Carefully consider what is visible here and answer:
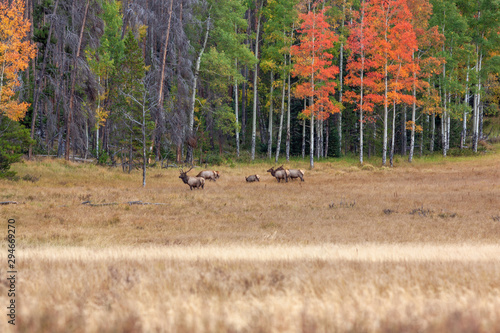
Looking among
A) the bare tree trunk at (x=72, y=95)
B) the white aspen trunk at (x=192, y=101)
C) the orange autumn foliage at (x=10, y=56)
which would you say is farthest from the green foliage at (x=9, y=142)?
the white aspen trunk at (x=192, y=101)

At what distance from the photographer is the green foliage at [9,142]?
23.9 meters

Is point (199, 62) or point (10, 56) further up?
point (199, 62)

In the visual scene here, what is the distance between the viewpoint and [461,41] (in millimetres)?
40125

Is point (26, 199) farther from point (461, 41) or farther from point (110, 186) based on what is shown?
point (461, 41)

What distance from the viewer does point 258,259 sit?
733 cm

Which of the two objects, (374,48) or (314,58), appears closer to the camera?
(374,48)

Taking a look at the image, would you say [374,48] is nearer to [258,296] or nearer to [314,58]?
[314,58]

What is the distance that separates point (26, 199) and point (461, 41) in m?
38.8

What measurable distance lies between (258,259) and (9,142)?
22.9 metres

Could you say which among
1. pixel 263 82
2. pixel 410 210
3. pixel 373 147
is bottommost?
pixel 410 210

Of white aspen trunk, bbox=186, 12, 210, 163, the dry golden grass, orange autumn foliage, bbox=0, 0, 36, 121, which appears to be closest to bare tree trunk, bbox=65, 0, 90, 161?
orange autumn foliage, bbox=0, 0, 36, 121

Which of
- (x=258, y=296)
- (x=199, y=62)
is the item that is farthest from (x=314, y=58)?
(x=258, y=296)

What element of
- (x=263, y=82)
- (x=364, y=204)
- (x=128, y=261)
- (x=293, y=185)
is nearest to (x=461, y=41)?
(x=263, y=82)

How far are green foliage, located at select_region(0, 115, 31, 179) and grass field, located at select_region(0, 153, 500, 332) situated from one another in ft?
4.68
